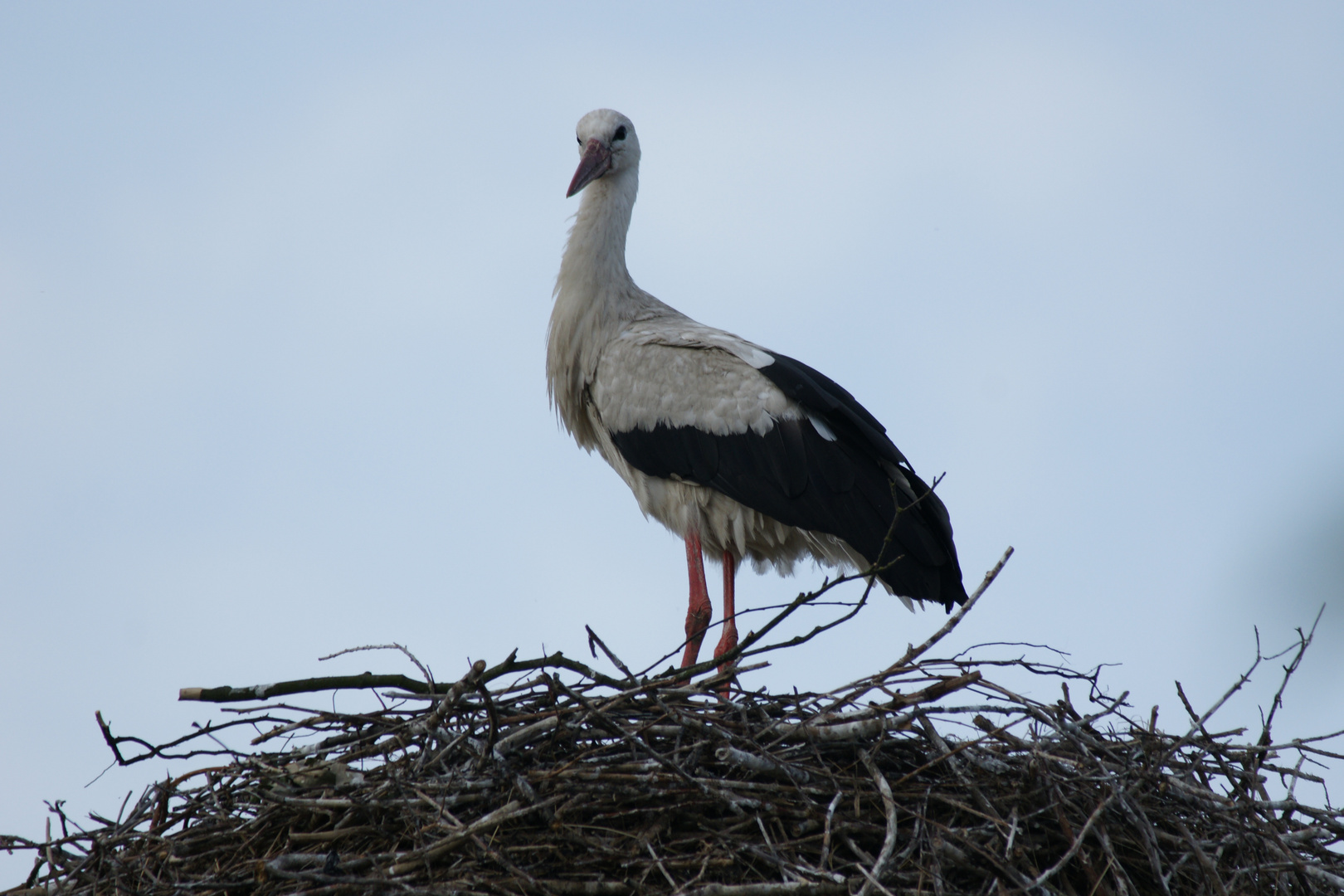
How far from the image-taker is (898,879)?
310 centimetres

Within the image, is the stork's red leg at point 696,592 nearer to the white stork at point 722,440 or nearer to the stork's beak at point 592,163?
the white stork at point 722,440

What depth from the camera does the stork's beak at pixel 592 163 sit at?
18.9 feet

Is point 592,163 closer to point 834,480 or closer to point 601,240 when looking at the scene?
point 601,240

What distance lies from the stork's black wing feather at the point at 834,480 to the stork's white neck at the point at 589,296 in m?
0.58

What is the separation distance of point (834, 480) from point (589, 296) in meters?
1.45

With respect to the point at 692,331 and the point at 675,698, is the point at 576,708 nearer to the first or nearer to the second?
the point at 675,698

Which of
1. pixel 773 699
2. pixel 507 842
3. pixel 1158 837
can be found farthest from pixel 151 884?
pixel 1158 837

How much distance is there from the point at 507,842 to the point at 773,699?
84 centimetres

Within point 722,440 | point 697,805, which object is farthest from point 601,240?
point 697,805

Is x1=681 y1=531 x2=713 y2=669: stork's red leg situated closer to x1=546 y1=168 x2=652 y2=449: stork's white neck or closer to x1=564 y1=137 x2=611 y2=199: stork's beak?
x1=546 y1=168 x2=652 y2=449: stork's white neck

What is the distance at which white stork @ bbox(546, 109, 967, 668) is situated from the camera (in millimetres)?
4996

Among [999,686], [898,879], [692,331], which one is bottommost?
[898,879]

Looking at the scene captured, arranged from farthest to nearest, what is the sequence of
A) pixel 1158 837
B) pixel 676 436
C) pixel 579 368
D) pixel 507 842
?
pixel 579 368, pixel 676 436, pixel 1158 837, pixel 507 842

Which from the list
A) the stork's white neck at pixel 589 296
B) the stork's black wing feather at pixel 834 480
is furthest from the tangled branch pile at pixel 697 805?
the stork's white neck at pixel 589 296
